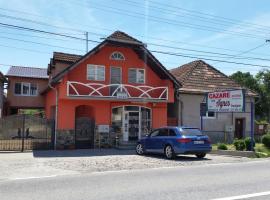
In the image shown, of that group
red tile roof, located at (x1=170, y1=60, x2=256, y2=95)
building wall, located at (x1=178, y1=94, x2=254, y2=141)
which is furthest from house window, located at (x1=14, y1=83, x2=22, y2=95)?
building wall, located at (x1=178, y1=94, x2=254, y2=141)

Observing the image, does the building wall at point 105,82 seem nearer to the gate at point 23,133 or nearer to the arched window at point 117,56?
the arched window at point 117,56

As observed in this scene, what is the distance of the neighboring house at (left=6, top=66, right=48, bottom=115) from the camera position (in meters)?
34.6

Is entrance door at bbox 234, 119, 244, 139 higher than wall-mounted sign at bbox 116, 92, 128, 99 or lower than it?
lower

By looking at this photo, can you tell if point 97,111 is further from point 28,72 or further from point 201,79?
point 28,72

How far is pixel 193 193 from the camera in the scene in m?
8.85

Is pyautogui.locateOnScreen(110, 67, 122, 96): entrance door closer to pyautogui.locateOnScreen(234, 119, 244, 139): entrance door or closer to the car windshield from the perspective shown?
the car windshield

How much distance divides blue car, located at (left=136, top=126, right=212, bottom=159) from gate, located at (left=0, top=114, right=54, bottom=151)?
7.03 meters

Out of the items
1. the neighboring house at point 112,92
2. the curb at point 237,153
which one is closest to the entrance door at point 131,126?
the neighboring house at point 112,92

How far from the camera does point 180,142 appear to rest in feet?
57.7

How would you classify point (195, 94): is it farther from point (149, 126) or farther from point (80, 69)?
point (80, 69)

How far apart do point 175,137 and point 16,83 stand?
21110 mm

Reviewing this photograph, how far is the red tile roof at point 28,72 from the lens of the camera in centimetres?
3500

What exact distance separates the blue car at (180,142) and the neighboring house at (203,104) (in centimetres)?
834

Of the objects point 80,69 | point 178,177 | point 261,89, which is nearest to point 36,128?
point 80,69
